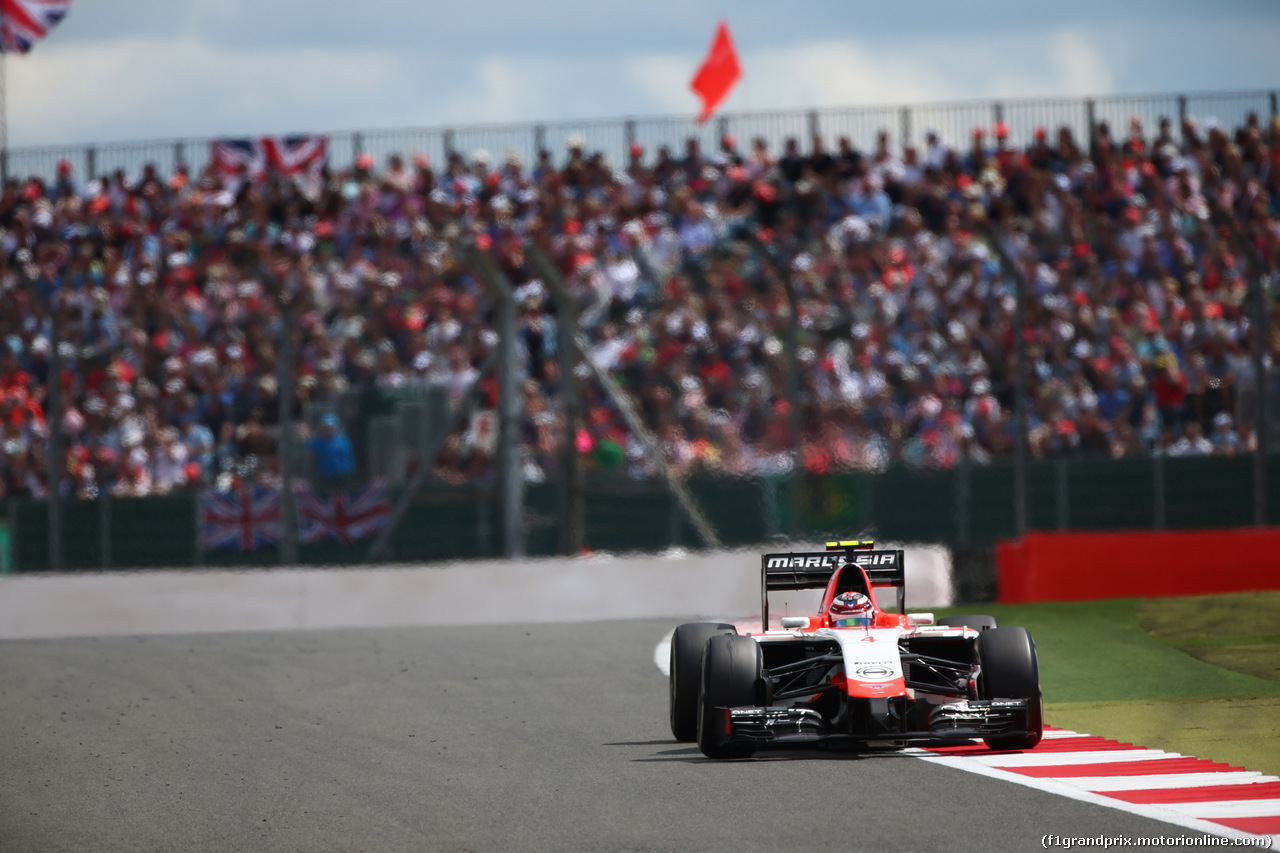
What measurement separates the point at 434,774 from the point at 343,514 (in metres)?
9.46

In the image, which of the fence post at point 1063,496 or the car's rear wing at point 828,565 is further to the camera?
the fence post at point 1063,496

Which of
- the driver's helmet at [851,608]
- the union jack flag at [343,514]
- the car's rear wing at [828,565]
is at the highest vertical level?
the union jack flag at [343,514]

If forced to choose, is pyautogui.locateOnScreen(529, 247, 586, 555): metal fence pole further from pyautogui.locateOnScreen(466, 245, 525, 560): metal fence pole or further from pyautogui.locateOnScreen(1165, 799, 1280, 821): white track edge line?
pyautogui.locateOnScreen(1165, 799, 1280, 821): white track edge line

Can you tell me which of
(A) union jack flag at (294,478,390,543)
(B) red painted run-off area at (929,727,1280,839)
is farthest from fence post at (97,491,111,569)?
(B) red painted run-off area at (929,727,1280,839)

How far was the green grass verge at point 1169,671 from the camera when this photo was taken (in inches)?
333

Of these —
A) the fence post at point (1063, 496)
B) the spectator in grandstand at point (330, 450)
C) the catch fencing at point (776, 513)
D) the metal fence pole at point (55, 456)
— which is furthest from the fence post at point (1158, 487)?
the metal fence pole at point (55, 456)

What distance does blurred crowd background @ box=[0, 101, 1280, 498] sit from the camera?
1755 centimetres

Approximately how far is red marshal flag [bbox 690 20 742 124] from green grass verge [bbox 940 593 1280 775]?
1060 centimetres

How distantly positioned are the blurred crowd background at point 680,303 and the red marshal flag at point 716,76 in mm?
2765

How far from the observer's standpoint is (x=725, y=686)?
25.0 ft

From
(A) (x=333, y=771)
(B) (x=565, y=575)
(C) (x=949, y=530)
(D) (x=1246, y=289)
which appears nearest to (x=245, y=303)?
Result: (B) (x=565, y=575)

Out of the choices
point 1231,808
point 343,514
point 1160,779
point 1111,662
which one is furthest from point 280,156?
point 1231,808

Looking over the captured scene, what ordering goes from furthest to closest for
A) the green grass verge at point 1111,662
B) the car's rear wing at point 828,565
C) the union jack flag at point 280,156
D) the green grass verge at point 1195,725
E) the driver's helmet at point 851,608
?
1. the union jack flag at point 280,156
2. the green grass verge at point 1111,662
3. the car's rear wing at point 828,565
4. the driver's helmet at point 851,608
5. the green grass verge at point 1195,725

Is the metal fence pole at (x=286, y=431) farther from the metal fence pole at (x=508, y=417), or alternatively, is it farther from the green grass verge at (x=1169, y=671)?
the green grass verge at (x=1169, y=671)
